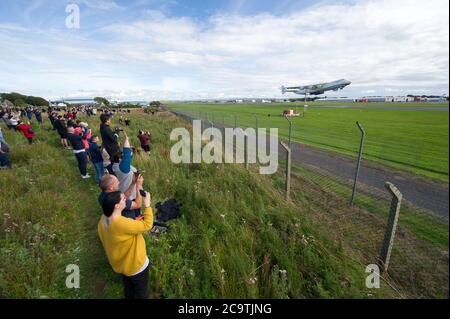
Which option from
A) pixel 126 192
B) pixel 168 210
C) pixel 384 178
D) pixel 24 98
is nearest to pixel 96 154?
pixel 168 210

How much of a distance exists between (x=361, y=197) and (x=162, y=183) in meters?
5.52

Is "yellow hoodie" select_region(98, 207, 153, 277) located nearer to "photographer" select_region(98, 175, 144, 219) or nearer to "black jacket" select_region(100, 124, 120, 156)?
"photographer" select_region(98, 175, 144, 219)

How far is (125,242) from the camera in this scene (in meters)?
2.43

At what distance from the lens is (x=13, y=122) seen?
15961mm

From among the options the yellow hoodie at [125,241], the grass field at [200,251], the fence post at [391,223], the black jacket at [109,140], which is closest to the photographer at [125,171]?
the grass field at [200,251]

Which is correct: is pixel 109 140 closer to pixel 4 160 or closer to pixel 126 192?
pixel 126 192

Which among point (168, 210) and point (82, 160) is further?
point (82, 160)

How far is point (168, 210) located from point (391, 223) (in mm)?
4145

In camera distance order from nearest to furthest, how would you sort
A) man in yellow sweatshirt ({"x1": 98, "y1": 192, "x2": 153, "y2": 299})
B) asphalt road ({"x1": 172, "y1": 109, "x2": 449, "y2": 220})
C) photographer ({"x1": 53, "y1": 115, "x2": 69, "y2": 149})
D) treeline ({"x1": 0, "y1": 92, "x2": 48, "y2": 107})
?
man in yellow sweatshirt ({"x1": 98, "y1": 192, "x2": 153, "y2": 299}) → asphalt road ({"x1": 172, "y1": 109, "x2": 449, "y2": 220}) → photographer ({"x1": 53, "y1": 115, "x2": 69, "y2": 149}) → treeline ({"x1": 0, "y1": 92, "x2": 48, "y2": 107})

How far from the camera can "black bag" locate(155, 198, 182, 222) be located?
4945mm

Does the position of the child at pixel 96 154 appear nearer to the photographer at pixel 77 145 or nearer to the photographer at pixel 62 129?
the photographer at pixel 77 145

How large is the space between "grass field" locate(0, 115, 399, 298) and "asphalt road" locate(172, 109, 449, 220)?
2.90 metres

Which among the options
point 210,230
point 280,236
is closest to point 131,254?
point 210,230

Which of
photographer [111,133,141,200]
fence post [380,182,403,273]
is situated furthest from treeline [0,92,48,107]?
fence post [380,182,403,273]
